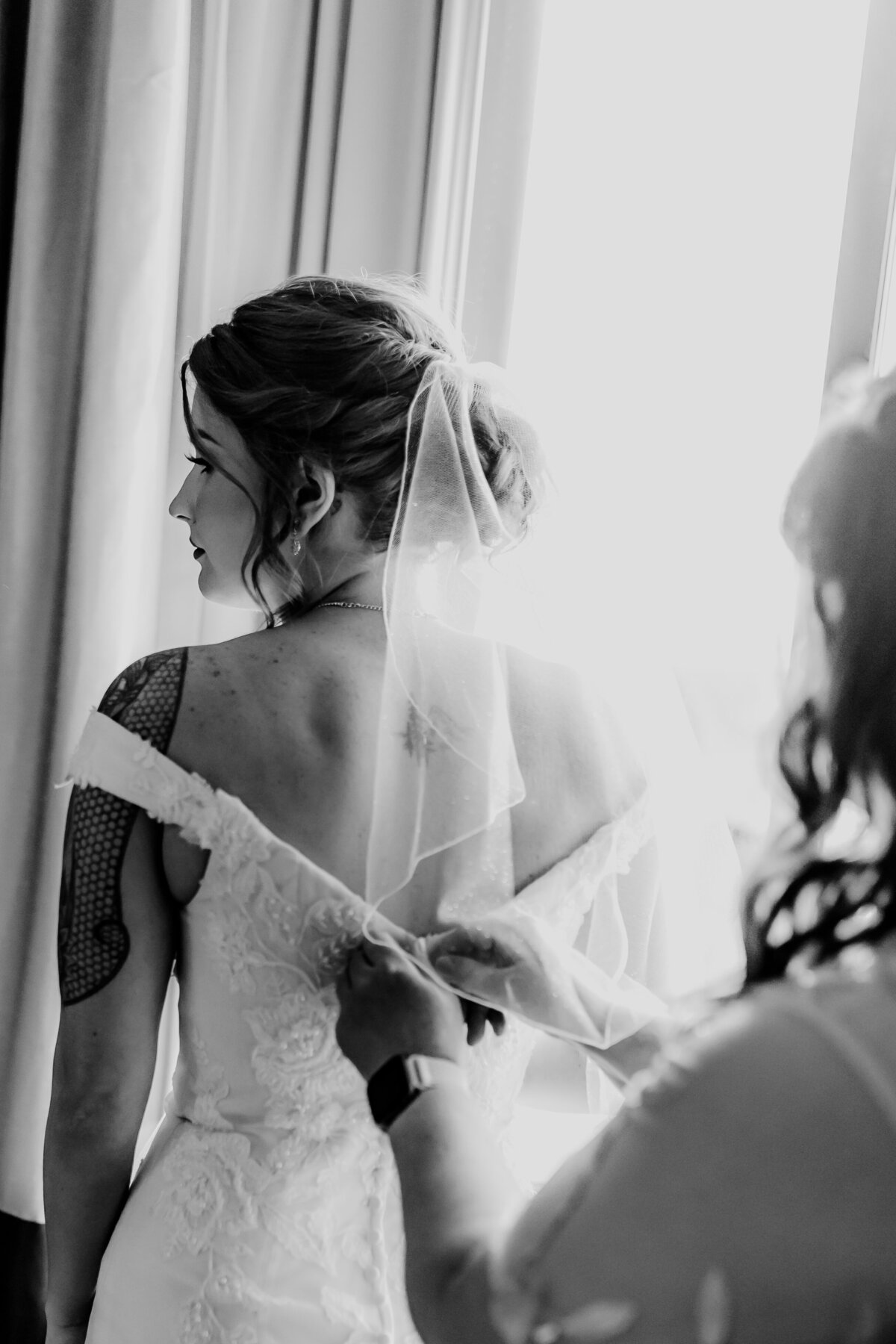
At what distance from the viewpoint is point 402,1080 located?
32.3 inches

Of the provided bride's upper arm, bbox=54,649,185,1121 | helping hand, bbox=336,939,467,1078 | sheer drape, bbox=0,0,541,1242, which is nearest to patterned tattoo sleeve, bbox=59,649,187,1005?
bride's upper arm, bbox=54,649,185,1121

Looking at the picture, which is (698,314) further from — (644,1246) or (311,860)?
(644,1246)

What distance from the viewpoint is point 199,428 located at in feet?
4.09

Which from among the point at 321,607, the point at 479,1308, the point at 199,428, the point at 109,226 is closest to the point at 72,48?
the point at 109,226

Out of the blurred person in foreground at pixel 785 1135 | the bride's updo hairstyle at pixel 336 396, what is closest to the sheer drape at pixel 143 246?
the bride's updo hairstyle at pixel 336 396

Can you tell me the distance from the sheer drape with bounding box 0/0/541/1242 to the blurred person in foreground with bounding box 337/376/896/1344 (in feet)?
4.49

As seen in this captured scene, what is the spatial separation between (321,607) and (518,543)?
21cm

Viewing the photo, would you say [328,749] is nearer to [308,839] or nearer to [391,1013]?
[308,839]

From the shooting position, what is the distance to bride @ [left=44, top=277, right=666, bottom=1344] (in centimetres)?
106

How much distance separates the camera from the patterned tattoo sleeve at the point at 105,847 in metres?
1.11

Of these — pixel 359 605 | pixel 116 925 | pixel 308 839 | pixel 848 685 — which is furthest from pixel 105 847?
pixel 848 685

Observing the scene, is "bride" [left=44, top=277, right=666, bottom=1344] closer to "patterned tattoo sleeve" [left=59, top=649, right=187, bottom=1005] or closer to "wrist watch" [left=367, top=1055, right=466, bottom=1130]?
"patterned tattoo sleeve" [left=59, top=649, right=187, bottom=1005]

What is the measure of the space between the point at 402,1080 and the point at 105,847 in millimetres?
436

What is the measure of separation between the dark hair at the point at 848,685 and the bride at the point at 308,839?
1.33ft
